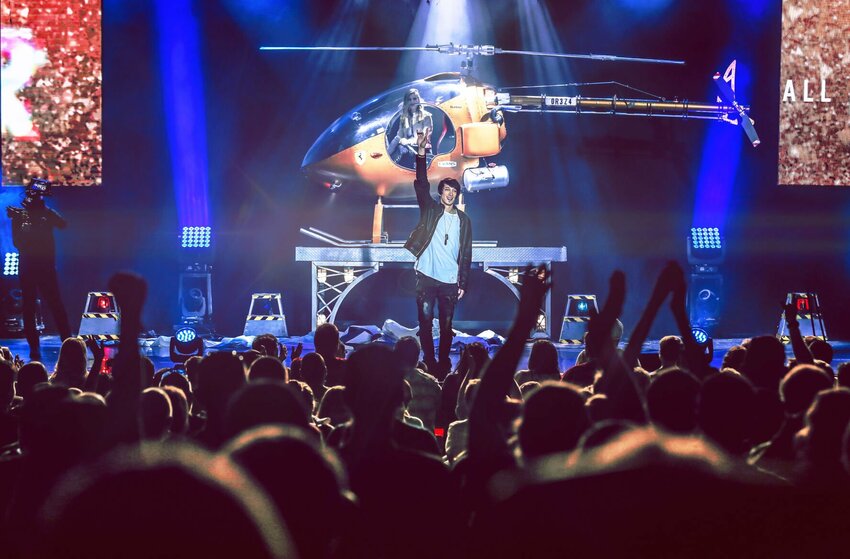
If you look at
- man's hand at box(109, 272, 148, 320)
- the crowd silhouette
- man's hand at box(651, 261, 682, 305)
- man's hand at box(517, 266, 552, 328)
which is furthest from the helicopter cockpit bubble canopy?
man's hand at box(109, 272, 148, 320)

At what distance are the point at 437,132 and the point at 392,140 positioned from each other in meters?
0.59

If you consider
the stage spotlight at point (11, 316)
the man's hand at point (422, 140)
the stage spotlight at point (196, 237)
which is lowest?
the stage spotlight at point (11, 316)

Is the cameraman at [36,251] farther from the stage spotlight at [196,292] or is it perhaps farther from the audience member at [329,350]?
the audience member at [329,350]

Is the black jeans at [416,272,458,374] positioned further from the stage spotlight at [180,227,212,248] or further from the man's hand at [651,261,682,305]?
the stage spotlight at [180,227,212,248]

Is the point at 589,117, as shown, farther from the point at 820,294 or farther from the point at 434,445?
the point at 434,445

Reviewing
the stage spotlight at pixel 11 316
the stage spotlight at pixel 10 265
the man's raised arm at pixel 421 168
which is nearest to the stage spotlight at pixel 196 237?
the stage spotlight at pixel 11 316

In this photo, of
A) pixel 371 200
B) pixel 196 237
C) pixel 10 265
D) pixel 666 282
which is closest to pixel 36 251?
pixel 196 237

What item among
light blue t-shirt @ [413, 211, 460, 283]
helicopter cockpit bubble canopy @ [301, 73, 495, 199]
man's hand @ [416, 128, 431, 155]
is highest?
helicopter cockpit bubble canopy @ [301, 73, 495, 199]

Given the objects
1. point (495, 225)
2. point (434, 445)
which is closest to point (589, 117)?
point (495, 225)

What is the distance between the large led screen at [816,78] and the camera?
1189 centimetres

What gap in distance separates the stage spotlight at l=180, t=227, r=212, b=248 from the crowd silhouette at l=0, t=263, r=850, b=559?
25.1 feet

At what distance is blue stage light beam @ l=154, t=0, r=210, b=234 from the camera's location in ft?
38.1

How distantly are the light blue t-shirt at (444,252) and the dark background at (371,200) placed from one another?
456 cm

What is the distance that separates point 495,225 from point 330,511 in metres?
10.8
